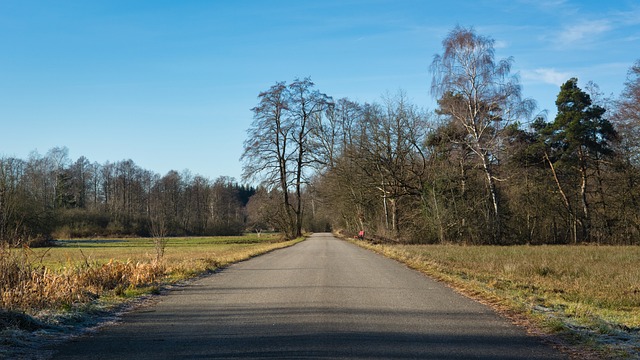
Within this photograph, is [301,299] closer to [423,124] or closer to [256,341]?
[256,341]

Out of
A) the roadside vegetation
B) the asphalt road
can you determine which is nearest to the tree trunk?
the asphalt road

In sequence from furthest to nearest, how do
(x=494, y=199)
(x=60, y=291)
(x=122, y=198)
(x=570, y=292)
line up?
(x=122, y=198) < (x=494, y=199) < (x=570, y=292) < (x=60, y=291)

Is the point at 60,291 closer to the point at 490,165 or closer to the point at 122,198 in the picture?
the point at 490,165

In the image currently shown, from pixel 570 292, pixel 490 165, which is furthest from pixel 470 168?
pixel 570 292

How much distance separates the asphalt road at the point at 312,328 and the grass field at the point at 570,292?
0.68m

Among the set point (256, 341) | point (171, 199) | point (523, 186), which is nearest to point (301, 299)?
point (256, 341)

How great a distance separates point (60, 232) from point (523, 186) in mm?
58498

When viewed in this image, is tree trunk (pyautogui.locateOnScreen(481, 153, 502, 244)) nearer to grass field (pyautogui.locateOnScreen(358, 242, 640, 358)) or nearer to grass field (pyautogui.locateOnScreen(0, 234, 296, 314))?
grass field (pyautogui.locateOnScreen(358, 242, 640, 358))

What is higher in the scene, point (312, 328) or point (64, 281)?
point (64, 281)

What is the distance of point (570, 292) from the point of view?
1266 centimetres

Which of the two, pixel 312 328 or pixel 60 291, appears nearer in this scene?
pixel 312 328

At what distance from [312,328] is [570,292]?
827 centimetres

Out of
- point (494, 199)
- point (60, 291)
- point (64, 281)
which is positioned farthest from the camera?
point (494, 199)

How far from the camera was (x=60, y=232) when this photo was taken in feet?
230
